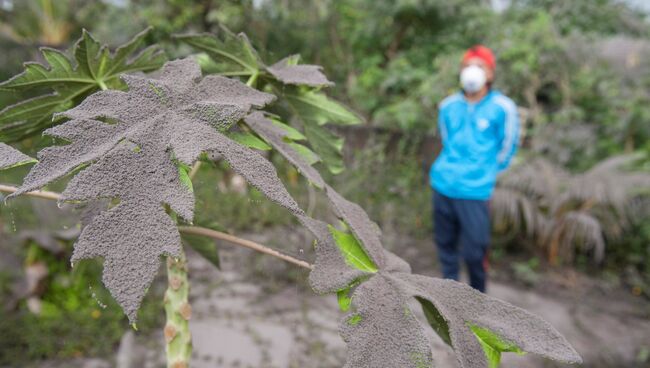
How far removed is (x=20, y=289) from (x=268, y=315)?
1.34 metres

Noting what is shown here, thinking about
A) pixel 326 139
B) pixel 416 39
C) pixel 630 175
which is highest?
pixel 416 39

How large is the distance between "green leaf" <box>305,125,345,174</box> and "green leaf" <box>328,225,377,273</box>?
23cm

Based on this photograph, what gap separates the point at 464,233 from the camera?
93.2 inches

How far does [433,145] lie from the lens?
4137 millimetres

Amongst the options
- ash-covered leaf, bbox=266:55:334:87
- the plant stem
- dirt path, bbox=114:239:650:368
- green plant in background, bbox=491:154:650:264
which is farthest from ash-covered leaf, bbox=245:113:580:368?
green plant in background, bbox=491:154:650:264

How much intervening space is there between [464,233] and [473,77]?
2.54 ft

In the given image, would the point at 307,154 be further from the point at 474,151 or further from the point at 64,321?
the point at 64,321

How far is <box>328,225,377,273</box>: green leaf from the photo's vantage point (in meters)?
0.53

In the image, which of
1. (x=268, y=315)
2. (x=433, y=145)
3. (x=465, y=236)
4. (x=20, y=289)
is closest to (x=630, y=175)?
(x=433, y=145)

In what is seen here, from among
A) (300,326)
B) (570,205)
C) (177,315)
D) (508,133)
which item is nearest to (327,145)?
(177,315)

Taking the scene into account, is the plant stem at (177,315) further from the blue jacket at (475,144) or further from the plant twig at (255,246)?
the blue jacket at (475,144)

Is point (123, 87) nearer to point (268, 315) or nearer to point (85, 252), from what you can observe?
point (85, 252)

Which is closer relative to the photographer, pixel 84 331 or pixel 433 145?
pixel 84 331

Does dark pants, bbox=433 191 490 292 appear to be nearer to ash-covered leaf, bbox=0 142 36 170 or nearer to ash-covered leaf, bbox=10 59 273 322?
ash-covered leaf, bbox=10 59 273 322
